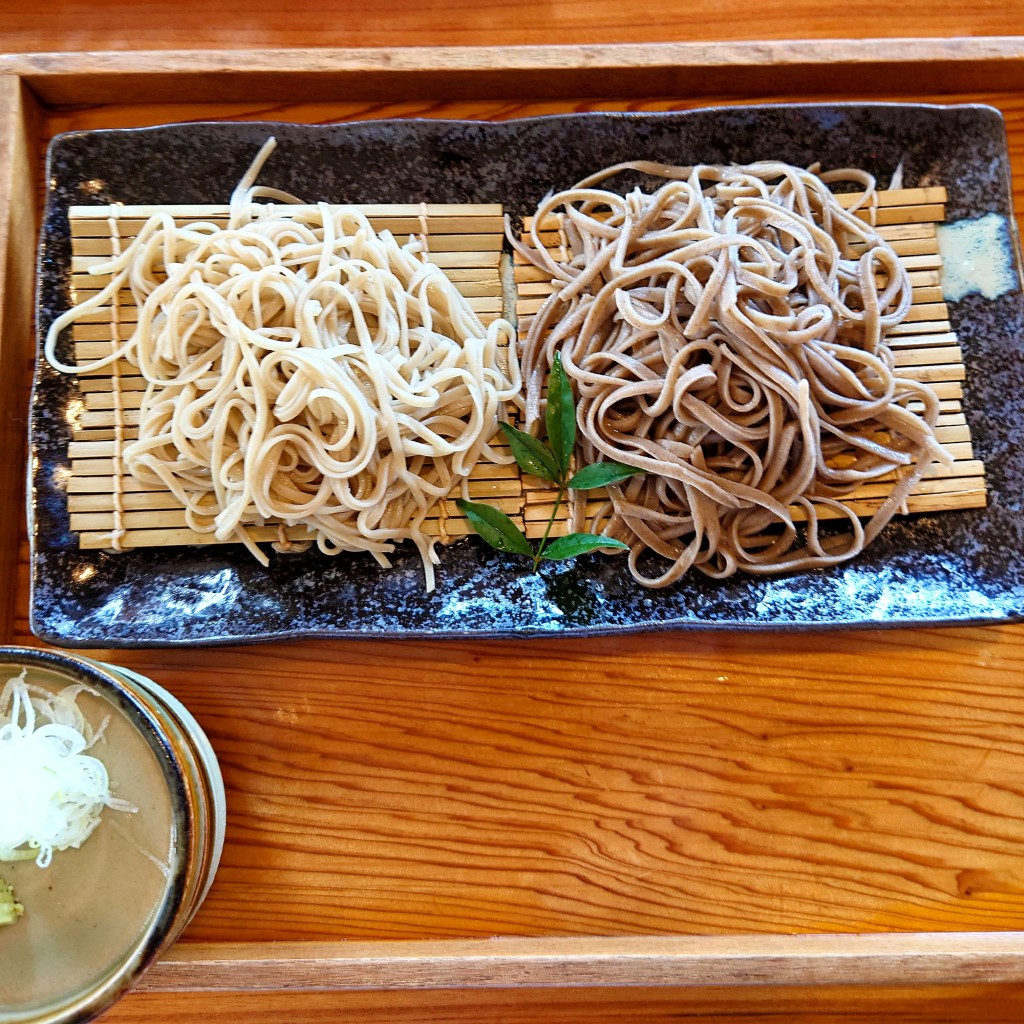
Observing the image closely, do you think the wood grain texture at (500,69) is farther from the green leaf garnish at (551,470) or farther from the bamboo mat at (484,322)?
the green leaf garnish at (551,470)

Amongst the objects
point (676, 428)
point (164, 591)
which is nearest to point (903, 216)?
point (676, 428)

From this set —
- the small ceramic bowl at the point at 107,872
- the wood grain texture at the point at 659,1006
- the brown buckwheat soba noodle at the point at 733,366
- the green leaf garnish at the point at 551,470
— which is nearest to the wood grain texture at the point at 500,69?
the brown buckwheat soba noodle at the point at 733,366

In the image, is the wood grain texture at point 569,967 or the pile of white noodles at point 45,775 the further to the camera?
the wood grain texture at point 569,967

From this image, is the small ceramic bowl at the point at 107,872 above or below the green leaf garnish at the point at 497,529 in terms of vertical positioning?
below

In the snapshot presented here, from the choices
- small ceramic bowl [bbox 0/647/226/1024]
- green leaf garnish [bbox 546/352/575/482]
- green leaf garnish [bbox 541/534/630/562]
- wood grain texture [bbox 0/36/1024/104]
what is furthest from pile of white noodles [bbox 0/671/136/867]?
wood grain texture [bbox 0/36/1024/104]

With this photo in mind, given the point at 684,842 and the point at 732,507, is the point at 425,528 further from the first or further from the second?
the point at 684,842

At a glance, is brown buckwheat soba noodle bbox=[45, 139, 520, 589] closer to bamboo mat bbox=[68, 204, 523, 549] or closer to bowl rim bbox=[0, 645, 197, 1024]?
bamboo mat bbox=[68, 204, 523, 549]
